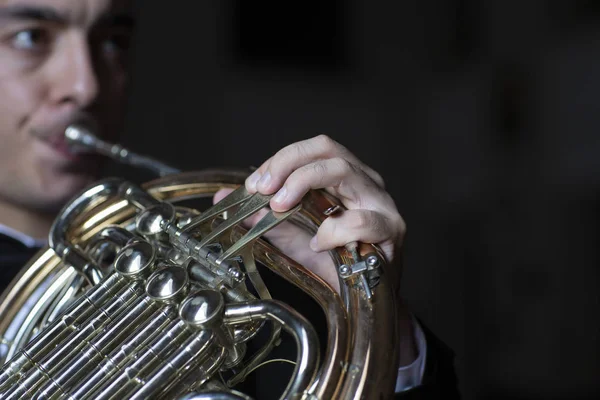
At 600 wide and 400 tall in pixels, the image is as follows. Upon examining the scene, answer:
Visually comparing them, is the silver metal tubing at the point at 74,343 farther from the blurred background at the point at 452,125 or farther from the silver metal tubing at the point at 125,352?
the blurred background at the point at 452,125

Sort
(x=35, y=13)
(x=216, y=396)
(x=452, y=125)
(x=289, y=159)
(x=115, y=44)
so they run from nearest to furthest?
1. (x=216, y=396)
2. (x=289, y=159)
3. (x=35, y=13)
4. (x=115, y=44)
5. (x=452, y=125)

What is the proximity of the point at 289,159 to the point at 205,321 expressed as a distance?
18cm

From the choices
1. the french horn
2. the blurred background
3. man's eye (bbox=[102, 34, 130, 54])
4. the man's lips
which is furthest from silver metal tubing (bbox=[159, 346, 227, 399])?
the blurred background

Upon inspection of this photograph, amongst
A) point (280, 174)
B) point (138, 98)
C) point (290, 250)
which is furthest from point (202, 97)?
point (280, 174)

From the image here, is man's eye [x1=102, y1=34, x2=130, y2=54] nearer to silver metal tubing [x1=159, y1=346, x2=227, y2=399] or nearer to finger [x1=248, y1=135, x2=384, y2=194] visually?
finger [x1=248, y1=135, x2=384, y2=194]

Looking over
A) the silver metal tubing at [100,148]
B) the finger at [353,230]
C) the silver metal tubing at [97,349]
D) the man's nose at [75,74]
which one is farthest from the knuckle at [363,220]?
the man's nose at [75,74]

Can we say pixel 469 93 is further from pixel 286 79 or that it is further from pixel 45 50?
pixel 45 50

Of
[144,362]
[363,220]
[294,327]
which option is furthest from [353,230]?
[144,362]

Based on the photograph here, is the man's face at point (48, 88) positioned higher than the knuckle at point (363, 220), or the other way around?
the man's face at point (48, 88)

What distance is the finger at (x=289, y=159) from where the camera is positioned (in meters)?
0.70

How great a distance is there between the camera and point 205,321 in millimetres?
638

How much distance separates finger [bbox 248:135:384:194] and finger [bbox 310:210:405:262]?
0.06m

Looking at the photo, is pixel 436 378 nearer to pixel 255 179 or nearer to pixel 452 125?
pixel 255 179

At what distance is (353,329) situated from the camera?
2.09 feet
